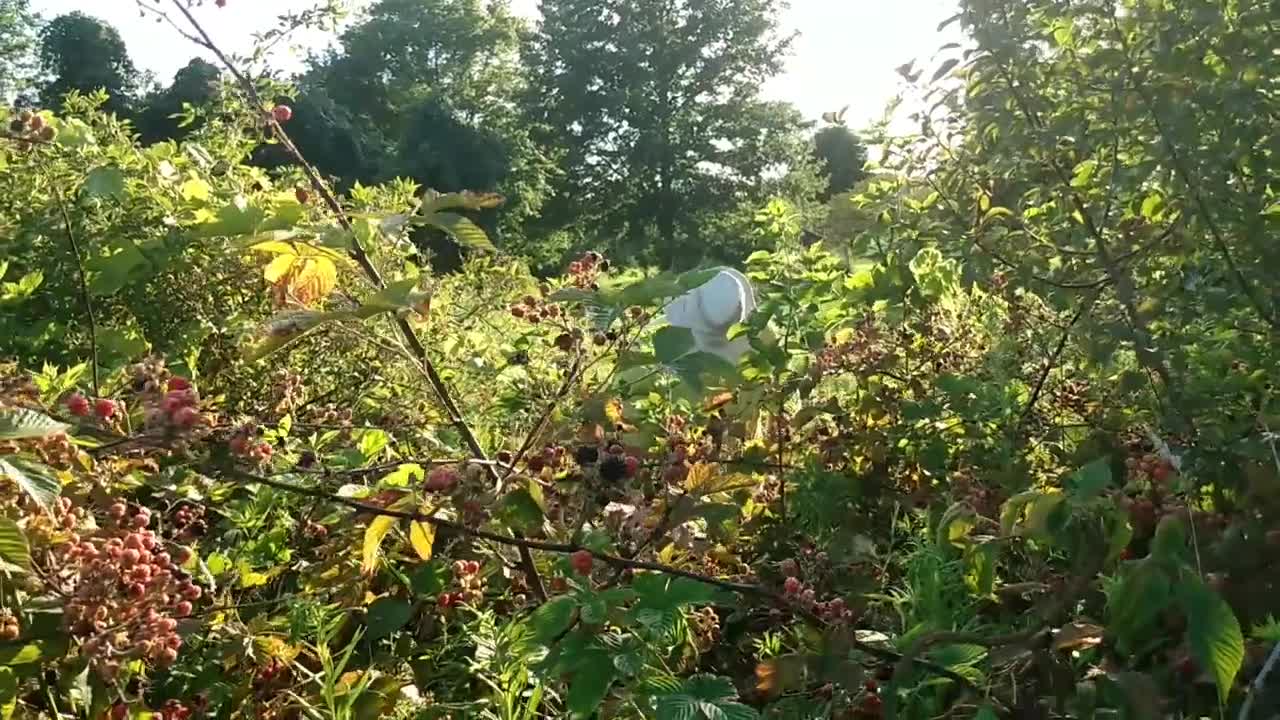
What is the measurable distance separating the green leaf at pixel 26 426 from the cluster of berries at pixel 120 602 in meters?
0.18

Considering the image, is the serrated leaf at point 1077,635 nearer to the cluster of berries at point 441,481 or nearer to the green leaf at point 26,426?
the cluster of berries at point 441,481

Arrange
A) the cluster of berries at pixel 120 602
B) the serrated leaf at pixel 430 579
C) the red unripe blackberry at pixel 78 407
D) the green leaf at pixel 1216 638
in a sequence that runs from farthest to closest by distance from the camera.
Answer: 1. the serrated leaf at pixel 430 579
2. the red unripe blackberry at pixel 78 407
3. the cluster of berries at pixel 120 602
4. the green leaf at pixel 1216 638

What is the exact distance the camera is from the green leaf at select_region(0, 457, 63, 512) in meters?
1.15

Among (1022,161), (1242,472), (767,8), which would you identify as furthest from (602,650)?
(767,8)

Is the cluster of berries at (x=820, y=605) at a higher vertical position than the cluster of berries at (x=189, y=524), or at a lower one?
lower

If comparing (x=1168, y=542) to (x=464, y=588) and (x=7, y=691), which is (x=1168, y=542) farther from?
(x=7, y=691)

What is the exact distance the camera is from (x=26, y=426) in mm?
1143

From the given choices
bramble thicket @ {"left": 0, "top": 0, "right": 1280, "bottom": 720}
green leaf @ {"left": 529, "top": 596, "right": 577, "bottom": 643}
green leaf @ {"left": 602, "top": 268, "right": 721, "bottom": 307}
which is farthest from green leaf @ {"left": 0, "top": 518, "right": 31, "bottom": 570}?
green leaf @ {"left": 602, "top": 268, "right": 721, "bottom": 307}

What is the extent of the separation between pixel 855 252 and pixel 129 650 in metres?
1.87

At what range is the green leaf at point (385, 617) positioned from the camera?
1880 millimetres

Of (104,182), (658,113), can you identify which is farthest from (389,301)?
(658,113)

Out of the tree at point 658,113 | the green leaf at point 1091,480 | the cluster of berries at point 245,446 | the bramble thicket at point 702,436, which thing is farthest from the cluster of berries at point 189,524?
the tree at point 658,113

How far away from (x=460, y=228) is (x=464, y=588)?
1.82 feet

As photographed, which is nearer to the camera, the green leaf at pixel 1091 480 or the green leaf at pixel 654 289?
the green leaf at pixel 1091 480
